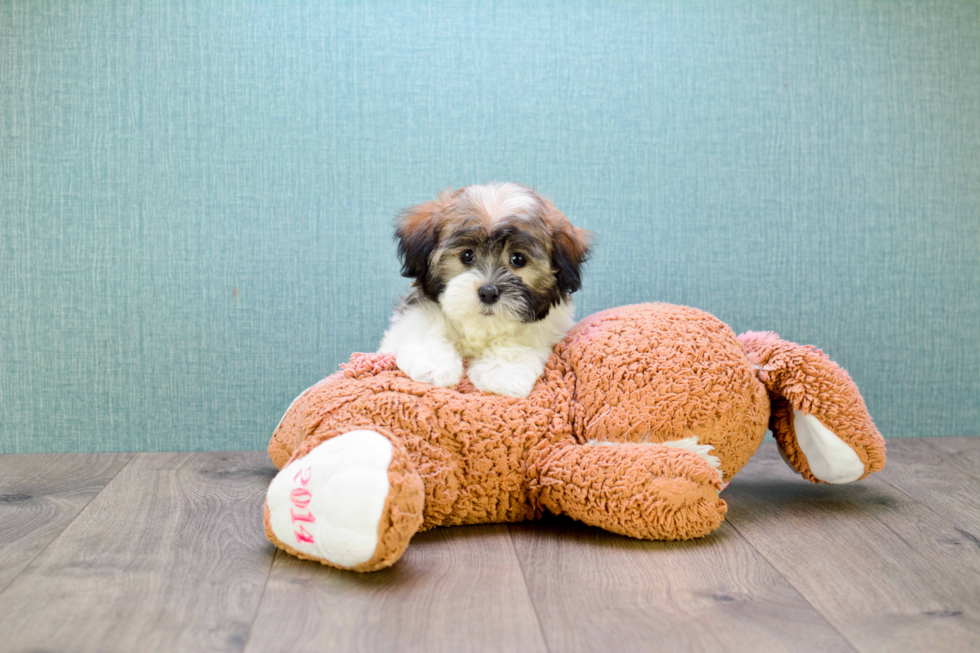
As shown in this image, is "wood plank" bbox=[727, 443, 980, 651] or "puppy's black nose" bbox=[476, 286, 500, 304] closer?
"wood plank" bbox=[727, 443, 980, 651]

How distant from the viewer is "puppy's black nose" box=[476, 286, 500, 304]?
1.54 metres

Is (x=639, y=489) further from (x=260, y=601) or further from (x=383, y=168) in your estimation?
(x=383, y=168)

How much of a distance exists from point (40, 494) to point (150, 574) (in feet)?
2.29

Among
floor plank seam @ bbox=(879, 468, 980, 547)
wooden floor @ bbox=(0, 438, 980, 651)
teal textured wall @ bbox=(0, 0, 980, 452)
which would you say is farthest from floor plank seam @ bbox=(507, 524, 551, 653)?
teal textured wall @ bbox=(0, 0, 980, 452)

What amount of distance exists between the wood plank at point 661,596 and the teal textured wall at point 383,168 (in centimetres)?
101

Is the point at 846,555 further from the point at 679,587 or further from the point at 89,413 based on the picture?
the point at 89,413

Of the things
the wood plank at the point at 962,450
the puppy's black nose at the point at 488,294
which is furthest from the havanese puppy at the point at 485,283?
the wood plank at the point at 962,450

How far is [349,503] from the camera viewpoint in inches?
50.3

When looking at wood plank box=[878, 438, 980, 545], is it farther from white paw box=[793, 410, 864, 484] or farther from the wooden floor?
white paw box=[793, 410, 864, 484]

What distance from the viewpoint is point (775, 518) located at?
5.65 feet

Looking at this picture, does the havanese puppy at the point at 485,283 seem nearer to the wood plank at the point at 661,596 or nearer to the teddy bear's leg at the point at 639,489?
the teddy bear's leg at the point at 639,489

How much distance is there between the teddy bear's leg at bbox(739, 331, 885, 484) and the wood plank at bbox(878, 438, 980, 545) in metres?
0.20

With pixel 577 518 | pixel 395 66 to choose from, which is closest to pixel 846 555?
pixel 577 518

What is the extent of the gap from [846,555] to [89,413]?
199cm
